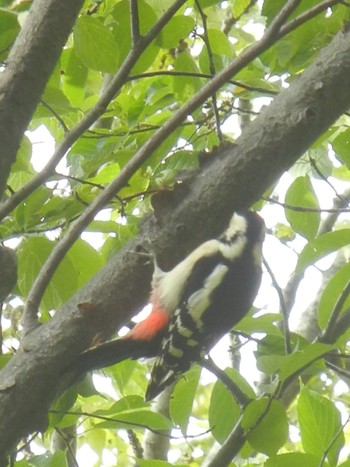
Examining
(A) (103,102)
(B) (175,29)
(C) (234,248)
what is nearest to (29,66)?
(A) (103,102)

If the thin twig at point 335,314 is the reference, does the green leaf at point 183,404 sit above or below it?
below

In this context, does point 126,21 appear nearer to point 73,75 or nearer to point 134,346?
point 73,75

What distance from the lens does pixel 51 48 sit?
6.26ft

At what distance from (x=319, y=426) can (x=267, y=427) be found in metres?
0.14

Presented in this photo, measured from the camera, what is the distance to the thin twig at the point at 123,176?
1.84 m

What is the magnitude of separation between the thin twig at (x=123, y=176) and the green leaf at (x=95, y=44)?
156 mm

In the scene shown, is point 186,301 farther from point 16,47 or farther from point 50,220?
point 16,47

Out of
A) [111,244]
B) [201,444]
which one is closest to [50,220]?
[111,244]

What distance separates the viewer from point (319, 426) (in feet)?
6.46

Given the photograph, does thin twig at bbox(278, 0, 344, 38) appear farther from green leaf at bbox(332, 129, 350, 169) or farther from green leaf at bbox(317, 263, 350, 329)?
green leaf at bbox(317, 263, 350, 329)

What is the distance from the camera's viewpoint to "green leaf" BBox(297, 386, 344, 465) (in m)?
1.95

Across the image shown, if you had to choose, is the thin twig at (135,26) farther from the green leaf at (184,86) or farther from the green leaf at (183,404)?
the green leaf at (183,404)

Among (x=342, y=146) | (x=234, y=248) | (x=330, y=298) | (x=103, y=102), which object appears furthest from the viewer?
(x=234, y=248)

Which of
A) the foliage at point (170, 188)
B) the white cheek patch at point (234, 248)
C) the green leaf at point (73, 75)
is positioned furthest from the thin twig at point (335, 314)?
the green leaf at point (73, 75)
